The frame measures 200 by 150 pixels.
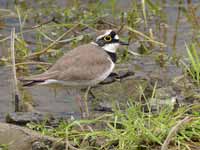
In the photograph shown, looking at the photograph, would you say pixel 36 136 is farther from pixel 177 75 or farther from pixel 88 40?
pixel 88 40

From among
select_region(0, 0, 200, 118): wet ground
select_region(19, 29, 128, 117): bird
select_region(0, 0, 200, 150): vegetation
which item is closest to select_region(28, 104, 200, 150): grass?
select_region(0, 0, 200, 150): vegetation

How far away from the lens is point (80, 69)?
8289 mm

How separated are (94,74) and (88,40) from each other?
7.24ft

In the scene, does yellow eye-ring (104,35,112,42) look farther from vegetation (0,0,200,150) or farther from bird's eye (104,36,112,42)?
vegetation (0,0,200,150)

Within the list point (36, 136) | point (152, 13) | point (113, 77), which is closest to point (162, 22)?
point (152, 13)

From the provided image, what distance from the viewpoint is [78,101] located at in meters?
8.36

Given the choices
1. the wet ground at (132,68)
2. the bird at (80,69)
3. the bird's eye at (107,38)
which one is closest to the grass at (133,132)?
the bird at (80,69)

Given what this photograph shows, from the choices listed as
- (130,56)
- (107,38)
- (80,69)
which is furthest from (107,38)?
(130,56)

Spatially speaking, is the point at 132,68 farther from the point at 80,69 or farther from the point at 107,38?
the point at 80,69

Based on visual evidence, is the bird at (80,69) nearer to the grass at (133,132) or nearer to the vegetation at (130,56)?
the vegetation at (130,56)

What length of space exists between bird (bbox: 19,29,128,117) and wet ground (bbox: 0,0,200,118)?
0.32 m

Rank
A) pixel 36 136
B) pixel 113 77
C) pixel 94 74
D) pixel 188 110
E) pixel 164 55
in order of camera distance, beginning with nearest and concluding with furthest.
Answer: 1. pixel 36 136
2. pixel 188 110
3. pixel 94 74
4. pixel 113 77
5. pixel 164 55

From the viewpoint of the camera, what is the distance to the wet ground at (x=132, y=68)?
8531mm

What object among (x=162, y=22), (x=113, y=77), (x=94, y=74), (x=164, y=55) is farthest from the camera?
(x=162, y=22)
